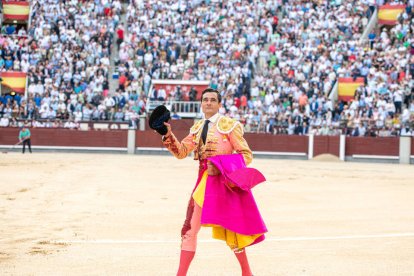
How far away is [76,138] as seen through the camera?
84.8 ft

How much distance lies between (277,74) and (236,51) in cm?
167

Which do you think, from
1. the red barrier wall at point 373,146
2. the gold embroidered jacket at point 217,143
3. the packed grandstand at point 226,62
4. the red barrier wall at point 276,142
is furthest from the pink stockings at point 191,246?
the red barrier wall at point 373,146

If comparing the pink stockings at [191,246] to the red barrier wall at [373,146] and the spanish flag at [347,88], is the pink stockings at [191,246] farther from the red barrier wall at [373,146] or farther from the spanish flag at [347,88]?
the red barrier wall at [373,146]

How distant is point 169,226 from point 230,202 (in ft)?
11.2

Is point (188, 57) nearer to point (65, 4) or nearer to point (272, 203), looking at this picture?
point (65, 4)

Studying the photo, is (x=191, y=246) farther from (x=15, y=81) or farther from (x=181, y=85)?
(x=15, y=81)

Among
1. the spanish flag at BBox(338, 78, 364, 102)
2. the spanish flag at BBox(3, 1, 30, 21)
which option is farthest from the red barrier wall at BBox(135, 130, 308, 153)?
the spanish flag at BBox(3, 1, 30, 21)

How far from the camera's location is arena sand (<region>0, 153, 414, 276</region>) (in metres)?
5.97

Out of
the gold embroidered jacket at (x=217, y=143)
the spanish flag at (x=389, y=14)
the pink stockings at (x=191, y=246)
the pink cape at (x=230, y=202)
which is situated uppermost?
the spanish flag at (x=389, y=14)

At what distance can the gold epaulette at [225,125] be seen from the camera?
5.21 m

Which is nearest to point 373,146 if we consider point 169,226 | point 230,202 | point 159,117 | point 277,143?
point 277,143

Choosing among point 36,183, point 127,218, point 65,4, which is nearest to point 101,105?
point 65,4

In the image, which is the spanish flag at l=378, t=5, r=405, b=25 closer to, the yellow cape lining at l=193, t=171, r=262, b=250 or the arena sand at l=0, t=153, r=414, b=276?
the arena sand at l=0, t=153, r=414, b=276

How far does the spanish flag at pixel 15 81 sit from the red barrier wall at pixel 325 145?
9379mm
